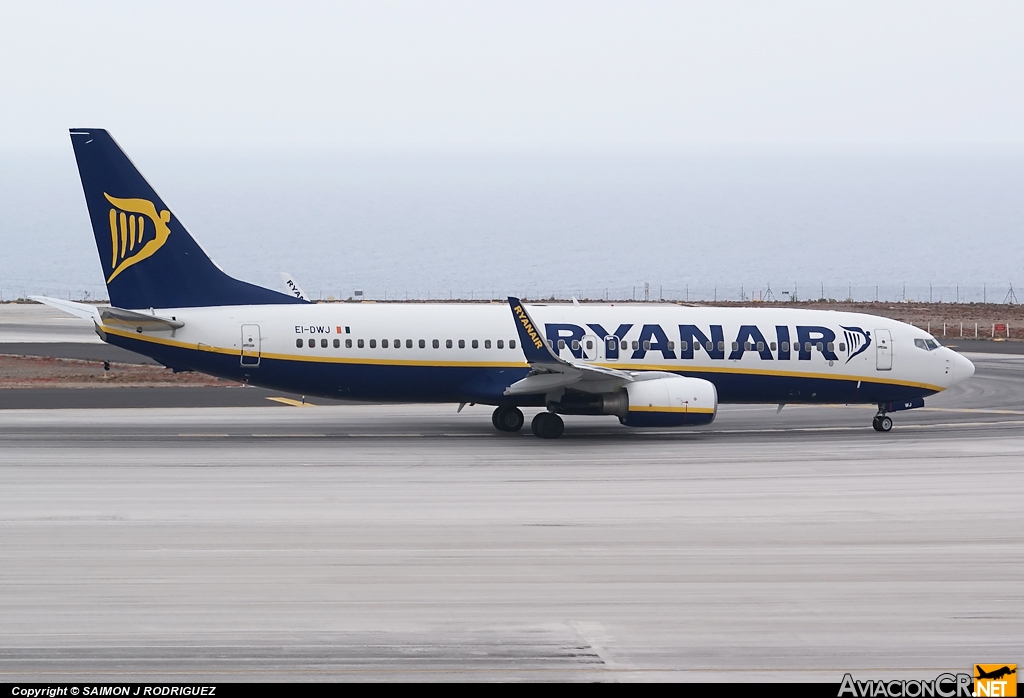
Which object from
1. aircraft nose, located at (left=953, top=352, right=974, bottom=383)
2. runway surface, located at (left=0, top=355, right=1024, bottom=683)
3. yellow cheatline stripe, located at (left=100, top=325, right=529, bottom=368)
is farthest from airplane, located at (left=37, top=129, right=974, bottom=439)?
aircraft nose, located at (left=953, top=352, right=974, bottom=383)

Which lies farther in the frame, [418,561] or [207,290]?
[207,290]

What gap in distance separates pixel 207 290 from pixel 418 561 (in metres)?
15.8

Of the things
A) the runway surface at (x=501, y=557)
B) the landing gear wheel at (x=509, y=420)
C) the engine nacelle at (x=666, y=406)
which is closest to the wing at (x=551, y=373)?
the engine nacelle at (x=666, y=406)

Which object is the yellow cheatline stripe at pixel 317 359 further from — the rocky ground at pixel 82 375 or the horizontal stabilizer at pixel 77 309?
the rocky ground at pixel 82 375

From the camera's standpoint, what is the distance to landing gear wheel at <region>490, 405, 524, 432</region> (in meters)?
31.0

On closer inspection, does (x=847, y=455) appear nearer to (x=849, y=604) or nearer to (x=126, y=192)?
(x=849, y=604)

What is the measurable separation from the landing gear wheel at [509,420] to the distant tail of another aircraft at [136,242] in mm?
7695

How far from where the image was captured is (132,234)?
30.0 m

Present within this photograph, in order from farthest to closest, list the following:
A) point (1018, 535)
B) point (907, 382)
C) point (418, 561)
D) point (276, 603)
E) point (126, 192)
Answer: point (907, 382)
point (126, 192)
point (1018, 535)
point (418, 561)
point (276, 603)

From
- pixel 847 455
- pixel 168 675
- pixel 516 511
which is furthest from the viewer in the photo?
pixel 847 455

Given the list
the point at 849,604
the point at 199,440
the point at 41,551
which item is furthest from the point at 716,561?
the point at 199,440

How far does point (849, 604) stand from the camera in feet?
48.3

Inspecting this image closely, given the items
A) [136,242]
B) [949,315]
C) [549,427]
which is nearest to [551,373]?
[549,427]

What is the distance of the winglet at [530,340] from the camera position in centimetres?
2853
